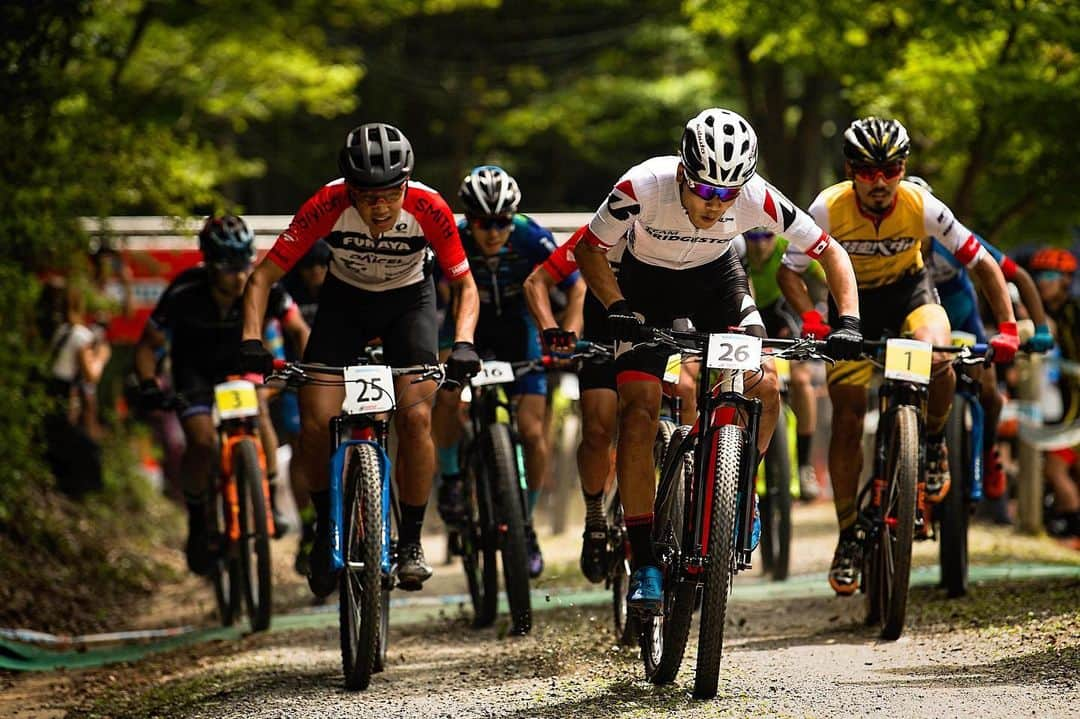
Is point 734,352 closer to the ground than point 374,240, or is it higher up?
closer to the ground

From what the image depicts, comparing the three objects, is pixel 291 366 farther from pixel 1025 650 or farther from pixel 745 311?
pixel 1025 650

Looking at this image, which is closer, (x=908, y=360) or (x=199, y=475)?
(x=908, y=360)

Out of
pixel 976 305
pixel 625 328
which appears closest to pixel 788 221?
pixel 625 328

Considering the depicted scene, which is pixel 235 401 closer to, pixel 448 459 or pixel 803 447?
pixel 448 459

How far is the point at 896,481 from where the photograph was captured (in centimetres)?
788

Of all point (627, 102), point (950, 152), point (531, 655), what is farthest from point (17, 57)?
point (627, 102)

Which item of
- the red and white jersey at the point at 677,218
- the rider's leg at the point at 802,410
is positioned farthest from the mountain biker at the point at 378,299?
the rider's leg at the point at 802,410

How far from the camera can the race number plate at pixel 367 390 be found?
23.8 feet

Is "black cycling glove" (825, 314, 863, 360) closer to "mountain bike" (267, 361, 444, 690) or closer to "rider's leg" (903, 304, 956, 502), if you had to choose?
"rider's leg" (903, 304, 956, 502)

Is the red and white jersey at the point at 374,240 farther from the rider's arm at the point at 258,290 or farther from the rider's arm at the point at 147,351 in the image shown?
the rider's arm at the point at 147,351

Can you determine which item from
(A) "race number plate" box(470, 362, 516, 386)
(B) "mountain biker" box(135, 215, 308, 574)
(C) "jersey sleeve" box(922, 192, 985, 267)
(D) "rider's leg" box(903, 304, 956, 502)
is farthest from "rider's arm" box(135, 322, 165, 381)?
(C) "jersey sleeve" box(922, 192, 985, 267)

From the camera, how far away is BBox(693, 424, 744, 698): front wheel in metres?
6.22

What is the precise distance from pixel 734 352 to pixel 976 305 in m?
4.07

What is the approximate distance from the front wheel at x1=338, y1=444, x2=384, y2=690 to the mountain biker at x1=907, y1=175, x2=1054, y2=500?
3482 millimetres
